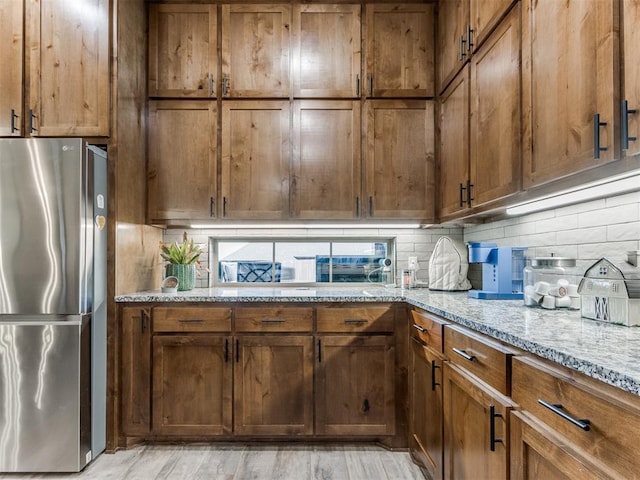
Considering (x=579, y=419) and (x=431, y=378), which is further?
(x=431, y=378)

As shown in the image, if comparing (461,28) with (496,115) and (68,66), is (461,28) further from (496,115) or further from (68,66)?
(68,66)

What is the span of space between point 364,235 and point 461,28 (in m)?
1.49

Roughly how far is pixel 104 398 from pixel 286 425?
1.05 metres

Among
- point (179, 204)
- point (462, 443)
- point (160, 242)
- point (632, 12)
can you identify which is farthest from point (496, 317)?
point (160, 242)

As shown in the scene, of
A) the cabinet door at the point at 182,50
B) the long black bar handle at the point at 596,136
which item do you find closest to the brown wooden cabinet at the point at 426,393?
the long black bar handle at the point at 596,136

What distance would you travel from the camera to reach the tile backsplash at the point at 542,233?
1.67 m

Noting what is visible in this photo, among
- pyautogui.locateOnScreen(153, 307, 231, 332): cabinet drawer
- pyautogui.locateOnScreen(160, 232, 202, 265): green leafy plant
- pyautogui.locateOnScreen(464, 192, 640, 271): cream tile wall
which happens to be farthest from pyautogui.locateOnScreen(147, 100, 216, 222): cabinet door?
pyautogui.locateOnScreen(464, 192, 640, 271): cream tile wall

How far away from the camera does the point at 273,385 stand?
2533 mm

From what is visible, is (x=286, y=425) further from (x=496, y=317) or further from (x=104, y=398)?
(x=496, y=317)

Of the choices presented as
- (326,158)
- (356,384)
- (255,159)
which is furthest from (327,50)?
(356,384)

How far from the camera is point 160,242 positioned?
313 centimetres

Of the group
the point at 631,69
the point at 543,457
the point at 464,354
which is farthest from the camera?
the point at 464,354

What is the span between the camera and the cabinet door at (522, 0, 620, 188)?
1.26m

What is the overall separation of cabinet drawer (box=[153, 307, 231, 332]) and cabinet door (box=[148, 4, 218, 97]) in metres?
1.46
